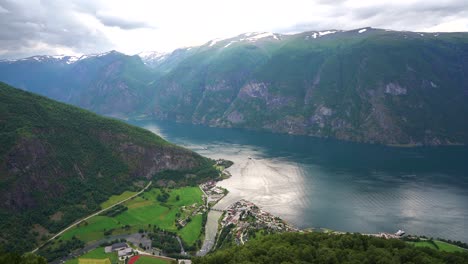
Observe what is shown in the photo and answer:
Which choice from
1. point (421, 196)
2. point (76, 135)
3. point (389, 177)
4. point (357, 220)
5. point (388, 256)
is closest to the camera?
point (388, 256)

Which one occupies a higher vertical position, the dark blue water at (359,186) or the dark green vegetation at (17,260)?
the dark green vegetation at (17,260)

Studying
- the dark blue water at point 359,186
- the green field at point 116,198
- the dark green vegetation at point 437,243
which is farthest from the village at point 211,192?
the dark green vegetation at point 437,243

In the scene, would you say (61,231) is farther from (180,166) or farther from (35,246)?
(180,166)

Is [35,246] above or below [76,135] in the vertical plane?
below

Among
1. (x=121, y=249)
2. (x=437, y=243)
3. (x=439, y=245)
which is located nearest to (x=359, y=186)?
(x=437, y=243)

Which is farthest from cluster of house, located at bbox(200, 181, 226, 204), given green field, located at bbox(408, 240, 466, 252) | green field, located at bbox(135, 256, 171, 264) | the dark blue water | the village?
green field, located at bbox(408, 240, 466, 252)

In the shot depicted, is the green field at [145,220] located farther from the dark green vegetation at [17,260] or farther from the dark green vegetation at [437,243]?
the dark green vegetation at [437,243]

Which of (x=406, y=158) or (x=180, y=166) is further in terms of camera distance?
(x=406, y=158)

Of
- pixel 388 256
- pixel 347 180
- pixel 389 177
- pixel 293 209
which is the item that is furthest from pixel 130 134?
pixel 388 256
